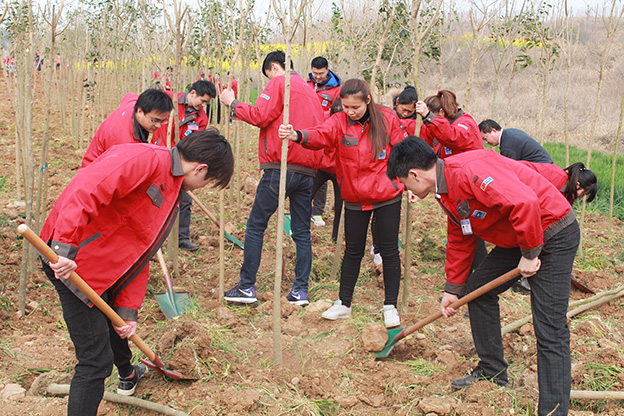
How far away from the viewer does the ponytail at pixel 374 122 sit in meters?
3.38

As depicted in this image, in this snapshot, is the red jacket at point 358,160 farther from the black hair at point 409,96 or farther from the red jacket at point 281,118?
the black hair at point 409,96

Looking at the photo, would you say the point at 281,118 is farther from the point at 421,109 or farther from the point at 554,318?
the point at 554,318

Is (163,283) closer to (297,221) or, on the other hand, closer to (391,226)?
(297,221)

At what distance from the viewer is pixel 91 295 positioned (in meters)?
2.07

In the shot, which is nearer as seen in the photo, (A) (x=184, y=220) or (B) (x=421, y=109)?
(B) (x=421, y=109)

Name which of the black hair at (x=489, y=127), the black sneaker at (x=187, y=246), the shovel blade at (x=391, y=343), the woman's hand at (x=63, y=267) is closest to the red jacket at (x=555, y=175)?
the black hair at (x=489, y=127)

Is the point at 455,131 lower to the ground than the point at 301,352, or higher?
higher

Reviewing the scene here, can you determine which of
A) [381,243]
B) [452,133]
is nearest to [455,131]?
[452,133]

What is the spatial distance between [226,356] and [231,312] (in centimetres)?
68

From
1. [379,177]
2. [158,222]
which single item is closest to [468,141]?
[379,177]

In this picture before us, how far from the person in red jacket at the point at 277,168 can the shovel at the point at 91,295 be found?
1.19 m

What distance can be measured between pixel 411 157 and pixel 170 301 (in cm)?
215

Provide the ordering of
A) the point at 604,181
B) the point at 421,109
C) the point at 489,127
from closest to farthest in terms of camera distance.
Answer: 1. the point at 421,109
2. the point at 489,127
3. the point at 604,181

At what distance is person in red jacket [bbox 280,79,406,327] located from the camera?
3.40 m
